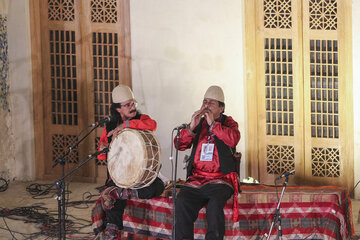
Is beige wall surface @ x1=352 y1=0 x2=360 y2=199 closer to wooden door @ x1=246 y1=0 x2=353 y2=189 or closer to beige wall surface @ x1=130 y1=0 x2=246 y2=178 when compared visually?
wooden door @ x1=246 y1=0 x2=353 y2=189

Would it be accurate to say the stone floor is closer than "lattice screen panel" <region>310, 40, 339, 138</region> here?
Yes

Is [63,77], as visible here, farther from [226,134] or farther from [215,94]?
[226,134]

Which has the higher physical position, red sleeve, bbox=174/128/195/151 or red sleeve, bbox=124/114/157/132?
red sleeve, bbox=124/114/157/132

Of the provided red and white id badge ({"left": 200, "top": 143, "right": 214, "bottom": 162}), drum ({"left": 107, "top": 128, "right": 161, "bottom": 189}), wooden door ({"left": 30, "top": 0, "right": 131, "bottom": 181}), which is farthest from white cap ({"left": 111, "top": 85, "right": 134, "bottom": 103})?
wooden door ({"left": 30, "top": 0, "right": 131, "bottom": 181})

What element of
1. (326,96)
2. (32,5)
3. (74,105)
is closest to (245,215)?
(326,96)

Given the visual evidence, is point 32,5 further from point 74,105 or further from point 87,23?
point 74,105

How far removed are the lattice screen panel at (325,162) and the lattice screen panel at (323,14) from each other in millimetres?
1512

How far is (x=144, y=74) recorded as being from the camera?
30.8ft

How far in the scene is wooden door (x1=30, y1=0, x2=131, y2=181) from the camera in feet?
31.3

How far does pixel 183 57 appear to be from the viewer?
30.1ft

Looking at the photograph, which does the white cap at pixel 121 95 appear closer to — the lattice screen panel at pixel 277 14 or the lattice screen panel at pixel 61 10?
the lattice screen panel at pixel 277 14

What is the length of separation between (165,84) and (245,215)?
2.84m

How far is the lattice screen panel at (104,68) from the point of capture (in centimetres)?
957

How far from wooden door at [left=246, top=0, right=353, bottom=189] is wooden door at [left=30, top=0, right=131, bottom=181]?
1807 mm
